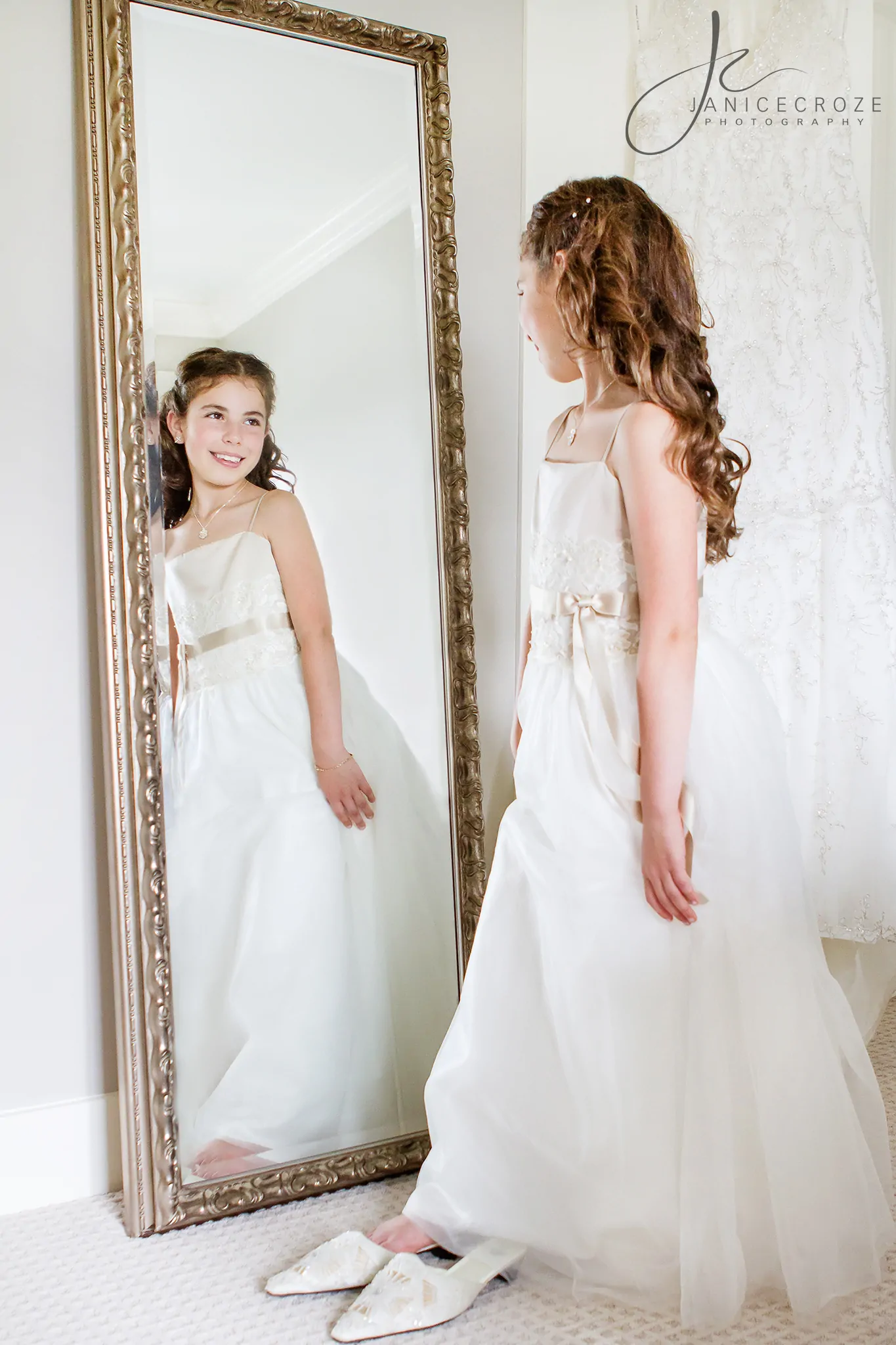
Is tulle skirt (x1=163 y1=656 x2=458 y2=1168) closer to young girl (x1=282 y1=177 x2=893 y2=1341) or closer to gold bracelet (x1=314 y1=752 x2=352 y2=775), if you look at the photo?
gold bracelet (x1=314 y1=752 x2=352 y2=775)

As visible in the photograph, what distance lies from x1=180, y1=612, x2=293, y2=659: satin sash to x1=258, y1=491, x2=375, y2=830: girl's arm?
2cm

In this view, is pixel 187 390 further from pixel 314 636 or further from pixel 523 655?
pixel 523 655

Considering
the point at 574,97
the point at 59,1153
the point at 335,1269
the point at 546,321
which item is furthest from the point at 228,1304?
the point at 574,97

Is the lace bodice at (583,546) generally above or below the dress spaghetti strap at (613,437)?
below

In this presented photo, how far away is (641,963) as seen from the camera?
63.7 inches

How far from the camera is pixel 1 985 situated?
1.86 meters

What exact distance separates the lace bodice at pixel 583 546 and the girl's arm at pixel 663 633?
0.05m

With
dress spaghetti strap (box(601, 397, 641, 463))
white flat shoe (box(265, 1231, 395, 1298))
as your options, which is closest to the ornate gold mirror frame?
white flat shoe (box(265, 1231, 395, 1298))

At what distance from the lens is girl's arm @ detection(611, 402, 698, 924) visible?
1.58 meters

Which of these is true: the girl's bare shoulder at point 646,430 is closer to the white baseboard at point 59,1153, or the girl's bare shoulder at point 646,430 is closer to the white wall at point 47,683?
the white wall at point 47,683

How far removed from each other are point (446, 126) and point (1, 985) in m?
1.68

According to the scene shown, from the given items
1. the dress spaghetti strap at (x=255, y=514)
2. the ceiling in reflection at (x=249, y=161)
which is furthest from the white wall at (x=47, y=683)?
the dress spaghetti strap at (x=255, y=514)

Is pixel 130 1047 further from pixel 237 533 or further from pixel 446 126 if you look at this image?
pixel 446 126

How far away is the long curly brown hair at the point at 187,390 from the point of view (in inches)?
71.7
